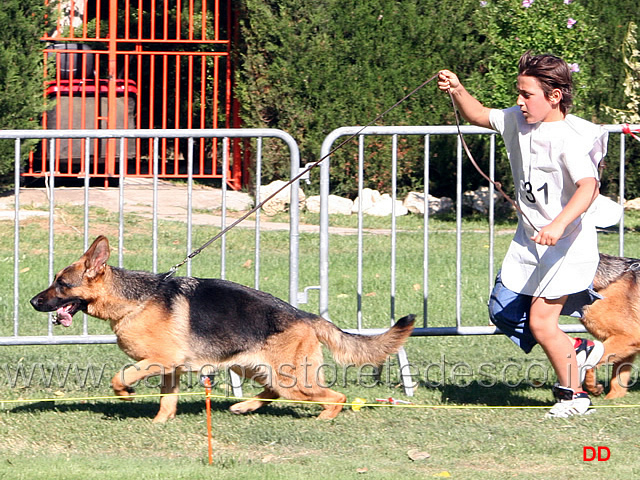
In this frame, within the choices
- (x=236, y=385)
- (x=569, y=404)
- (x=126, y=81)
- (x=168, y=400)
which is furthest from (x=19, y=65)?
(x=569, y=404)

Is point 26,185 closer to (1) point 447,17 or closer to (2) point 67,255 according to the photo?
(2) point 67,255

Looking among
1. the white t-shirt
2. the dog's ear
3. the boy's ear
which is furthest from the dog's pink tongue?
the boy's ear

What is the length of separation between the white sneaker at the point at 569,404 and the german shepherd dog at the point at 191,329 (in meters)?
1.17

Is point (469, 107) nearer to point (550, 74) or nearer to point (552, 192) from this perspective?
point (550, 74)

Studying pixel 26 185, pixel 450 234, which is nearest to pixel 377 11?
pixel 450 234

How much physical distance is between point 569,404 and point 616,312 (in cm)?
70

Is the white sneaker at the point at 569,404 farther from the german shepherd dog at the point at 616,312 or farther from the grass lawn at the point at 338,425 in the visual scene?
the german shepherd dog at the point at 616,312

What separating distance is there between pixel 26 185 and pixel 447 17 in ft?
22.7

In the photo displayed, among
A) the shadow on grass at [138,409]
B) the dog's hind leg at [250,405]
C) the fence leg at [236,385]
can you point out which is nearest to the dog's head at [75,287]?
the shadow on grass at [138,409]

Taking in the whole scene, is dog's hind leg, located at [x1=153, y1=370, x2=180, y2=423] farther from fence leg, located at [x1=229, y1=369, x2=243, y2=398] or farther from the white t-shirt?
the white t-shirt

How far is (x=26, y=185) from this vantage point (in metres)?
14.8

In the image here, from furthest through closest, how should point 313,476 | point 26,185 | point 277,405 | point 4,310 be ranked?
point 26,185 < point 4,310 < point 277,405 < point 313,476

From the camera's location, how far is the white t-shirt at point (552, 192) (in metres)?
5.11

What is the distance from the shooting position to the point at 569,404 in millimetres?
5520
